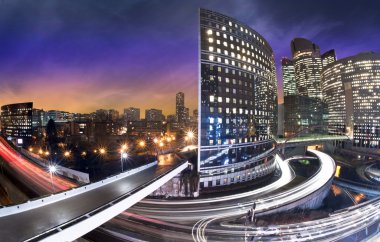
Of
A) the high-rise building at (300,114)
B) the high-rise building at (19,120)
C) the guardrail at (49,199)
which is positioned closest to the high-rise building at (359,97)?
the high-rise building at (300,114)

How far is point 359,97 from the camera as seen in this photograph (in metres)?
109

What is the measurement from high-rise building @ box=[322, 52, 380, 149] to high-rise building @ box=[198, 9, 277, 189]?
73766 millimetres

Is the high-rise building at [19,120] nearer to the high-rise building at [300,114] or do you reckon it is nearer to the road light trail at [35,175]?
the road light trail at [35,175]

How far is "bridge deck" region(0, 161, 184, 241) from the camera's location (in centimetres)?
1258

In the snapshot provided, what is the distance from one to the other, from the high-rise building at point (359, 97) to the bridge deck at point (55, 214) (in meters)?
110

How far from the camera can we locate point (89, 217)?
14891 millimetres

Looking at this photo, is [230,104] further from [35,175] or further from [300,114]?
[300,114]

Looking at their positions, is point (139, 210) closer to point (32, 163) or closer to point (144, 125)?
point (32, 163)

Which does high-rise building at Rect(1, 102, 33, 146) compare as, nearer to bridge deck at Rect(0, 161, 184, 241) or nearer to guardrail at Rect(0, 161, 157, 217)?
guardrail at Rect(0, 161, 157, 217)

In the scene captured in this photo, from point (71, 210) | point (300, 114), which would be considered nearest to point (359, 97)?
point (300, 114)

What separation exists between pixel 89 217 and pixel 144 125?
131 m

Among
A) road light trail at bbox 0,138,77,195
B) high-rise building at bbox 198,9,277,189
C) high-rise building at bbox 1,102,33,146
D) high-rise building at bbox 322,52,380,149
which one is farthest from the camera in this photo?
high-rise building at bbox 1,102,33,146

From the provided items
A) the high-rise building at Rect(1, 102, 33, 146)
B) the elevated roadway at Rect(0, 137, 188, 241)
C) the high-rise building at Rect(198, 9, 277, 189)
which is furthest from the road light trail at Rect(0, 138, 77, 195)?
the high-rise building at Rect(1, 102, 33, 146)

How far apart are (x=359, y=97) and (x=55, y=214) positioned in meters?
139
